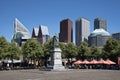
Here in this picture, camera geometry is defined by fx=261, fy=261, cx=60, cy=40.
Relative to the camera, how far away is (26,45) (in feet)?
307

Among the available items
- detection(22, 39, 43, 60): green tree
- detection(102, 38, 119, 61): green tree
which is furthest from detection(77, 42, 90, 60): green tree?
detection(22, 39, 43, 60): green tree

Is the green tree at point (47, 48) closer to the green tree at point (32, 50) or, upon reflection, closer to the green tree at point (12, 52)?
the green tree at point (32, 50)

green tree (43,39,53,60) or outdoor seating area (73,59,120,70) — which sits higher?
green tree (43,39,53,60)

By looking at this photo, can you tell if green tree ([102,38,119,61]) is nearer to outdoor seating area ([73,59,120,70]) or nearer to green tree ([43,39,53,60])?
outdoor seating area ([73,59,120,70])

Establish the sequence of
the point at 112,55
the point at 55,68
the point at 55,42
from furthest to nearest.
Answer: the point at 112,55
the point at 55,42
the point at 55,68

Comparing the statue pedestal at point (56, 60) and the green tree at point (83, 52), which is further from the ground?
the green tree at point (83, 52)

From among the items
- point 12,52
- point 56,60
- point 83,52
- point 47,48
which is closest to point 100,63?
point 56,60

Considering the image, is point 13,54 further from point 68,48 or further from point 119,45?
point 119,45

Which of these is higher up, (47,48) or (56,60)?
(47,48)

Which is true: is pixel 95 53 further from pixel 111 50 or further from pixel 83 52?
pixel 111 50

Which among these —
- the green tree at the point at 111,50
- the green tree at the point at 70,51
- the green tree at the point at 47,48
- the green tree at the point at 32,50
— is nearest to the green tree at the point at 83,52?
the green tree at the point at 70,51

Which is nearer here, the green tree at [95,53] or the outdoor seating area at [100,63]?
the outdoor seating area at [100,63]

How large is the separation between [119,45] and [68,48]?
807 inches

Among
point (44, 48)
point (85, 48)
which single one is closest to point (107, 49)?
point (85, 48)
